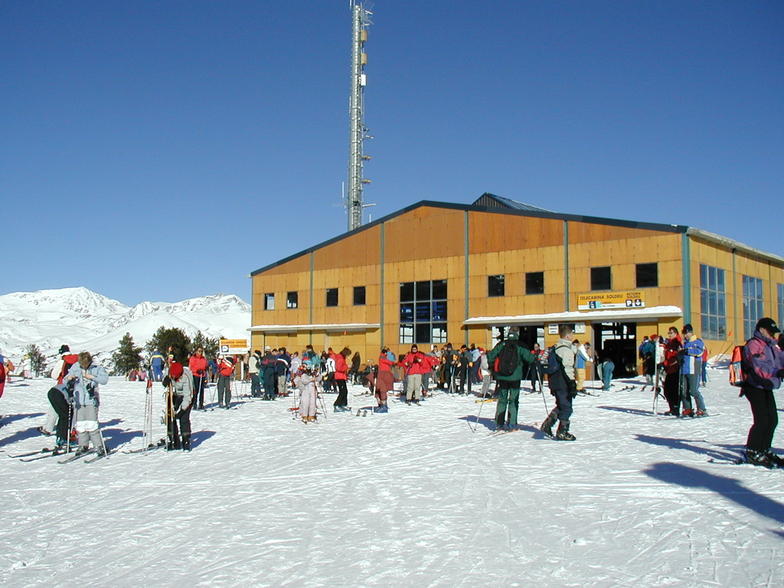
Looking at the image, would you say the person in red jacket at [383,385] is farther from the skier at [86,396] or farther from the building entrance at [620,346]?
the building entrance at [620,346]

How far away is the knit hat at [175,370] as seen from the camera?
11039 mm

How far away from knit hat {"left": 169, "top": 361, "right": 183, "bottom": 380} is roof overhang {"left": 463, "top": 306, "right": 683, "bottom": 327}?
20254 millimetres

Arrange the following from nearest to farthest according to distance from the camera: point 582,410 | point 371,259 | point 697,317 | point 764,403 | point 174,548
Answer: point 174,548
point 764,403
point 582,410
point 697,317
point 371,259

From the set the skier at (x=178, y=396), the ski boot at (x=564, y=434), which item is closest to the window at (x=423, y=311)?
the ski boot at (x=564, y=434)

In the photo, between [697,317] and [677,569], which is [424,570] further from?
[697,317]

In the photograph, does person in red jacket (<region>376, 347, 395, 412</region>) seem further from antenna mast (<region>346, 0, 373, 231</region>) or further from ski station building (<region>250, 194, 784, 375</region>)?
antenna mast (<region>346, 0, 373, 231</region>)

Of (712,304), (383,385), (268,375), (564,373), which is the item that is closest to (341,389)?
(383,385)

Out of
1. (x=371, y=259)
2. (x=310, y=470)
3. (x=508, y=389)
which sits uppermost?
(x=371, y=259)

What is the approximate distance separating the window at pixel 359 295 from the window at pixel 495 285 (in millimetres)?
7474

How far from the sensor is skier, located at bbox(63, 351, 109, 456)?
1031cm

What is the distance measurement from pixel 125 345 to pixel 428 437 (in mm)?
69820

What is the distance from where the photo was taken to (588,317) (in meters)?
28.2

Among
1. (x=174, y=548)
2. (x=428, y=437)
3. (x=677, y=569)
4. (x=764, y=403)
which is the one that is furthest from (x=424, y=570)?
(x=428, y=437)

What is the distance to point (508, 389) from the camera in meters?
11.8
